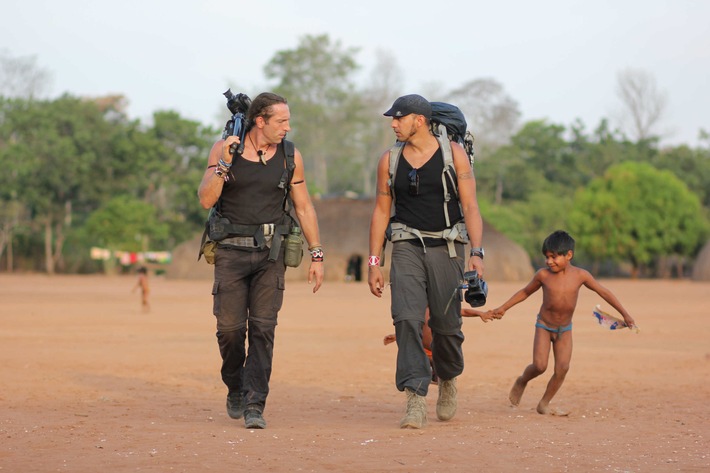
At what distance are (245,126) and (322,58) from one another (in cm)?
6808

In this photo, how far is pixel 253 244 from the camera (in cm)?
736

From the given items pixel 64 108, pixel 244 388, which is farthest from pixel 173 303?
pixel 64 108

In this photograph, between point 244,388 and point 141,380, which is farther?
point 141,380

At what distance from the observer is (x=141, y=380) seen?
421 inches

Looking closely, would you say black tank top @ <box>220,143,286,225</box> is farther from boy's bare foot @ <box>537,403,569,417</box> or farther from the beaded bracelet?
boy's bare foot @ <box>537,403,569,417</box>

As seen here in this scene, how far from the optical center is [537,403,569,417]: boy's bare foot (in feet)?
26.8

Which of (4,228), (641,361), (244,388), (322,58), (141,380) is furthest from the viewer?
(322,58)

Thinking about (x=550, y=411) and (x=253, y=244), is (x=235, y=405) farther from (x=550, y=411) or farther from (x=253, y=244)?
(x=550, y=411)

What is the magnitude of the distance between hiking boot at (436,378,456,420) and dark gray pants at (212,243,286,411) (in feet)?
3.86

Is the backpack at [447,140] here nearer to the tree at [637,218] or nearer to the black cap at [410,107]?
the black cap at [410,107]

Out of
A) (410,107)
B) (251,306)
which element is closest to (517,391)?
(251,306)

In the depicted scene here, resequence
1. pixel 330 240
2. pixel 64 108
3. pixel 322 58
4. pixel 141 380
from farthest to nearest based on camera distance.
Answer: pixel 322 58
pixel 64 108
pixel 330 240
pixel 141 380

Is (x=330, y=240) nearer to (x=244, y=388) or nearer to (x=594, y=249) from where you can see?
(x=594, y=249)

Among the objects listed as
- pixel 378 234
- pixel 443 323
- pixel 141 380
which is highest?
pixel 378 234
